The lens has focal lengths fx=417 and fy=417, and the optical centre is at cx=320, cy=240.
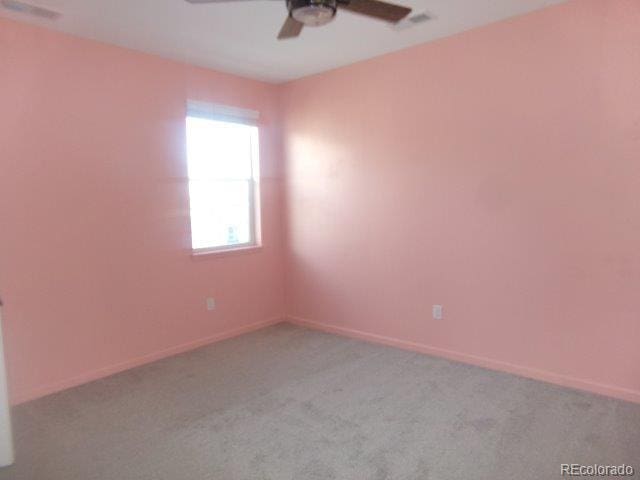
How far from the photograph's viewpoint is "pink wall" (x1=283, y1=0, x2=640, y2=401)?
2.65m

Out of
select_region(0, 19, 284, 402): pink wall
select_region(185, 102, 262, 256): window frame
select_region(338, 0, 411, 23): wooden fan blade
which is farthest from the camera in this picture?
select_region(185, 102, 262, 256): window frame

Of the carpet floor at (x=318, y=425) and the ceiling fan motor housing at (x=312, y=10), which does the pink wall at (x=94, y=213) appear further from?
the ceiling fan motor housing at (x=312, y=10)

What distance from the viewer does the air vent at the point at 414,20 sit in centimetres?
284

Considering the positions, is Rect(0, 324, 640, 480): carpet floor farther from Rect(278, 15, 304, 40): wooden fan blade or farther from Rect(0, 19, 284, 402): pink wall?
Rect(278, 15, 304, 40): wooden fan blade

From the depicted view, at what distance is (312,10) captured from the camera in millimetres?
1827

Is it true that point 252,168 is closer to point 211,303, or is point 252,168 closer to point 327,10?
point 211,303

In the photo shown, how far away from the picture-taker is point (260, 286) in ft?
14.5

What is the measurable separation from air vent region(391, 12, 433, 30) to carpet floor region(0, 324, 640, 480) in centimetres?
255

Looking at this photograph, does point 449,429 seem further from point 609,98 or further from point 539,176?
point 609,98

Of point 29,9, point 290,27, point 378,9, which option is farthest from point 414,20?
point 29,9

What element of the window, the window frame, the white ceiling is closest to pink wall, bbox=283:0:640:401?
the white ceiling

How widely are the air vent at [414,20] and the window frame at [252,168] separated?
5.75 ft

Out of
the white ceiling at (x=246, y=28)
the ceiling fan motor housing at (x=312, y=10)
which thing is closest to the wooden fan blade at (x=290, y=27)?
the ceiling fan motor housing at (x=312, y=10)

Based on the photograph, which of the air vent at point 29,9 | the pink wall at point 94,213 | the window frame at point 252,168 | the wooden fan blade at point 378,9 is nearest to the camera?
the wooden fan blade at point 378,9
